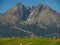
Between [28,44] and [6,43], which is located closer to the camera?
[28,44]

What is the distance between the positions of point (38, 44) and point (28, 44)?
102 inches

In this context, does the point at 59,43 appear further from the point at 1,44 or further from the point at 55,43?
the point at 1,44

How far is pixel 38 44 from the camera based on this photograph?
57469 mm

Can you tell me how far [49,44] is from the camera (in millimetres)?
57406

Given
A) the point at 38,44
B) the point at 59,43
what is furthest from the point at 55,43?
the point at 38,44

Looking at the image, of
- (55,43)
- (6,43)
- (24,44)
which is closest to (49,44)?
(55,43)

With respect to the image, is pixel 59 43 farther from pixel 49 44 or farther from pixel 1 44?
pixel 1 44

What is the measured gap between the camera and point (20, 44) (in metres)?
56.9

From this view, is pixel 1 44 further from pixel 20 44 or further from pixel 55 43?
pixel 55 43

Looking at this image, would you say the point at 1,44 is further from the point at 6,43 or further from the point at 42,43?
the point at 42,43

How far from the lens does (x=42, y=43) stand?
2318 inches

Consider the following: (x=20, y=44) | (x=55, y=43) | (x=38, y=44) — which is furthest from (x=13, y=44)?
(x=55, y=43)

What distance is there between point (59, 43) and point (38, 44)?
5.55 metres

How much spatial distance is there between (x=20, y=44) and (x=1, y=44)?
5.78 metres
